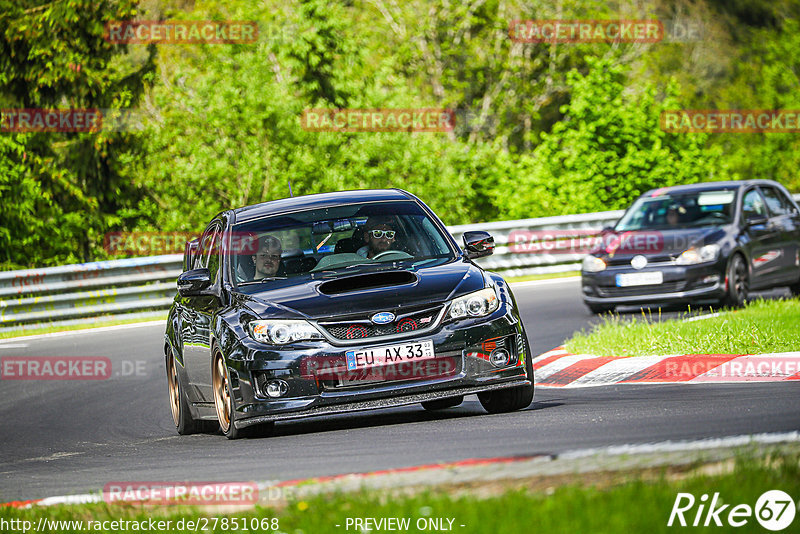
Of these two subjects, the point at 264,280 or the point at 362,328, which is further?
the point at 264,280

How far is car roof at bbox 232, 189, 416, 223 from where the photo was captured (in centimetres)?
966

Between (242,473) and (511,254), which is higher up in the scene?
(242,473)

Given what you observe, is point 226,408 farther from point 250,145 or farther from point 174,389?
point 250,145

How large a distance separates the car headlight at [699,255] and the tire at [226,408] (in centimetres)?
824

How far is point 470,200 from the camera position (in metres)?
37.5

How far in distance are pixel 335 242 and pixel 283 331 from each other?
141 centimetres

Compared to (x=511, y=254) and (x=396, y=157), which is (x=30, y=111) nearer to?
(x=396, y=157)

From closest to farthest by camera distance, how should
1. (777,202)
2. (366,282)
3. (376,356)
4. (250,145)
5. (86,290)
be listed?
(376,356), (366,282), (777,202), (86,290), (250,145)

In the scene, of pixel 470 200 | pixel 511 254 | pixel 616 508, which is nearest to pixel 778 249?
pixel 511 254

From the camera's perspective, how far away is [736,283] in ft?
51.8

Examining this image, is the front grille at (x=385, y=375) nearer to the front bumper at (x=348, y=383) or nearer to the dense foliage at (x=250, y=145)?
the front bumper at (x=348, y=383)

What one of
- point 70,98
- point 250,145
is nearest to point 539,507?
point 250,145

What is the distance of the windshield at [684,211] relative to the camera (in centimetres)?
1661

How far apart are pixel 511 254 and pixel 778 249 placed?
7954 millimetres
